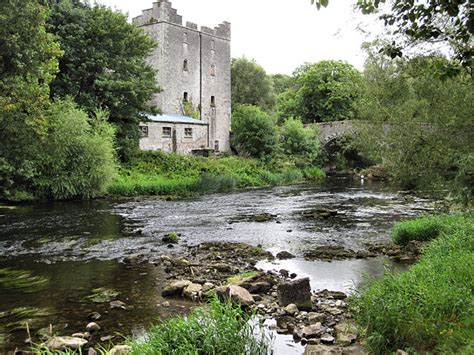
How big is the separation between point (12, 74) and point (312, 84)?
143ft

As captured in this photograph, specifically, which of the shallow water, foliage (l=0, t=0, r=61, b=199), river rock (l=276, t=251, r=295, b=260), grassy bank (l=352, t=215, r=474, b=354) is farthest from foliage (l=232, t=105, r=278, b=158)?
grassy bank (l=352, t=215, r=474, b=354)

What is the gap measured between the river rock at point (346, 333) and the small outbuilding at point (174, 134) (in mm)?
31229

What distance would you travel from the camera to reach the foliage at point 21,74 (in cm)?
1692


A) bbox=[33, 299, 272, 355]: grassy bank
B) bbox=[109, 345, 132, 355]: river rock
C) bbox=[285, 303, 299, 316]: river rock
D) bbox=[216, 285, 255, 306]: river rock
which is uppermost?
bbox=[33, 299, 272, 355]: grassy bank

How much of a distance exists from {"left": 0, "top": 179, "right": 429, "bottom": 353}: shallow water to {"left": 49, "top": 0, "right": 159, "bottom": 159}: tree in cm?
857

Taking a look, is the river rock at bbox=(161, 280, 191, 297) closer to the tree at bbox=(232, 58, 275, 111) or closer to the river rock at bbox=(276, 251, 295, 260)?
the river rock at bbox=(276, 251, 295, 260)

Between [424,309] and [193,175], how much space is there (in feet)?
90.3

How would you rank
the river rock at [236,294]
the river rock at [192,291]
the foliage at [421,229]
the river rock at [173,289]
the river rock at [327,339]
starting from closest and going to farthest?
the river rock at [327,339] → the river rock at [236,294] → the river rock at [192,291] → the river rock at [173,289] → the foliage at [421,229]

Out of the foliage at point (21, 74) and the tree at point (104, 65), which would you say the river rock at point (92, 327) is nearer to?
the foliage at point (21, 74)

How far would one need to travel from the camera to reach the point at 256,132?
43.6m

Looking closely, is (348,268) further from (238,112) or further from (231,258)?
(238,112)

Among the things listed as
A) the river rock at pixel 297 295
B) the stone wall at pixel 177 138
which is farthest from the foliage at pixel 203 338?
the stone wall at pixel 177 138

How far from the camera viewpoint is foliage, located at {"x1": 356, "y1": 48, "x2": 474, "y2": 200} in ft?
34.4

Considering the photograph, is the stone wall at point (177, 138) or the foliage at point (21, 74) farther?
the stone wall at point (177, 138)
